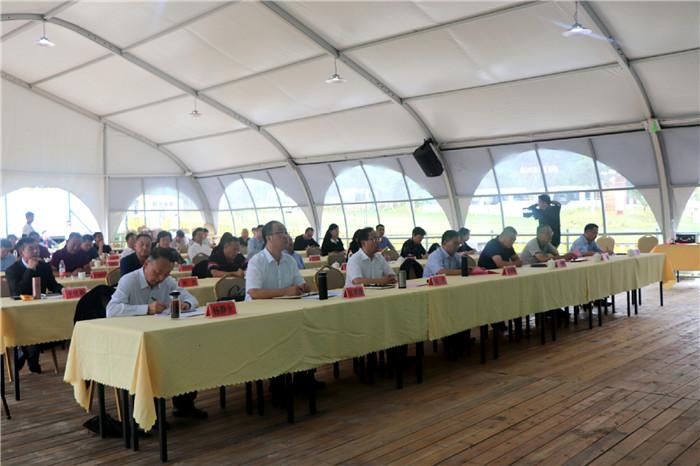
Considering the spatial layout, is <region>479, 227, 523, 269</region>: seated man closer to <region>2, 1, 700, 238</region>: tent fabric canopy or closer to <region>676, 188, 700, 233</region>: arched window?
<region>2, 1, 700, 238</region>: tent fabric canopy

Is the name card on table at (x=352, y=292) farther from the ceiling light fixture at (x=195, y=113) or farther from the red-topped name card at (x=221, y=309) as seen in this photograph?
the ceiling light fixture at (x=195, y=113)

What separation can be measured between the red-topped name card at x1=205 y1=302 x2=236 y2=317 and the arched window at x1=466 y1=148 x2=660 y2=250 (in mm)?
11830

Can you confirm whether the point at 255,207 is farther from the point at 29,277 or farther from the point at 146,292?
the point at 146,292

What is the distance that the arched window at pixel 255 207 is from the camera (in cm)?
2069

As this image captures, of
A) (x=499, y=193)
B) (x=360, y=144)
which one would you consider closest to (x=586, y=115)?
A: (x=499, y=193)

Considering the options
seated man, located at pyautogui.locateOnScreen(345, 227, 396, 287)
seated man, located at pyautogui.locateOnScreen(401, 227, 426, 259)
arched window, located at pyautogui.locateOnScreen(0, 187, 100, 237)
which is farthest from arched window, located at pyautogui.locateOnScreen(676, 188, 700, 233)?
arched window, located at pyautogui.locateOnScreen(0, 187, 100, 237)

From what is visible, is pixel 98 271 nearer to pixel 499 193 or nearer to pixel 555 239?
pixel 555 239

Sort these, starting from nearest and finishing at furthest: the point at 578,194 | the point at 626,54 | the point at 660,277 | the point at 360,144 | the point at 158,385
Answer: the point at 158,385 < the point at 660,277 < the point at 626,54 < the point at 578,194 < the point at 360,144

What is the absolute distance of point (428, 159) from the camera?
15.6 m

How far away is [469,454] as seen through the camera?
3609 mm

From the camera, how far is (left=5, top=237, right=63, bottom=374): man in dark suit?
5.73m

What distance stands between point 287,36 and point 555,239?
6443 mm

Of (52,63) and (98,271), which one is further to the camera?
(52,63)

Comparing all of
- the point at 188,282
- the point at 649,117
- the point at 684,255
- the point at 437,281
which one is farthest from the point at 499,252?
the point at 649,117
